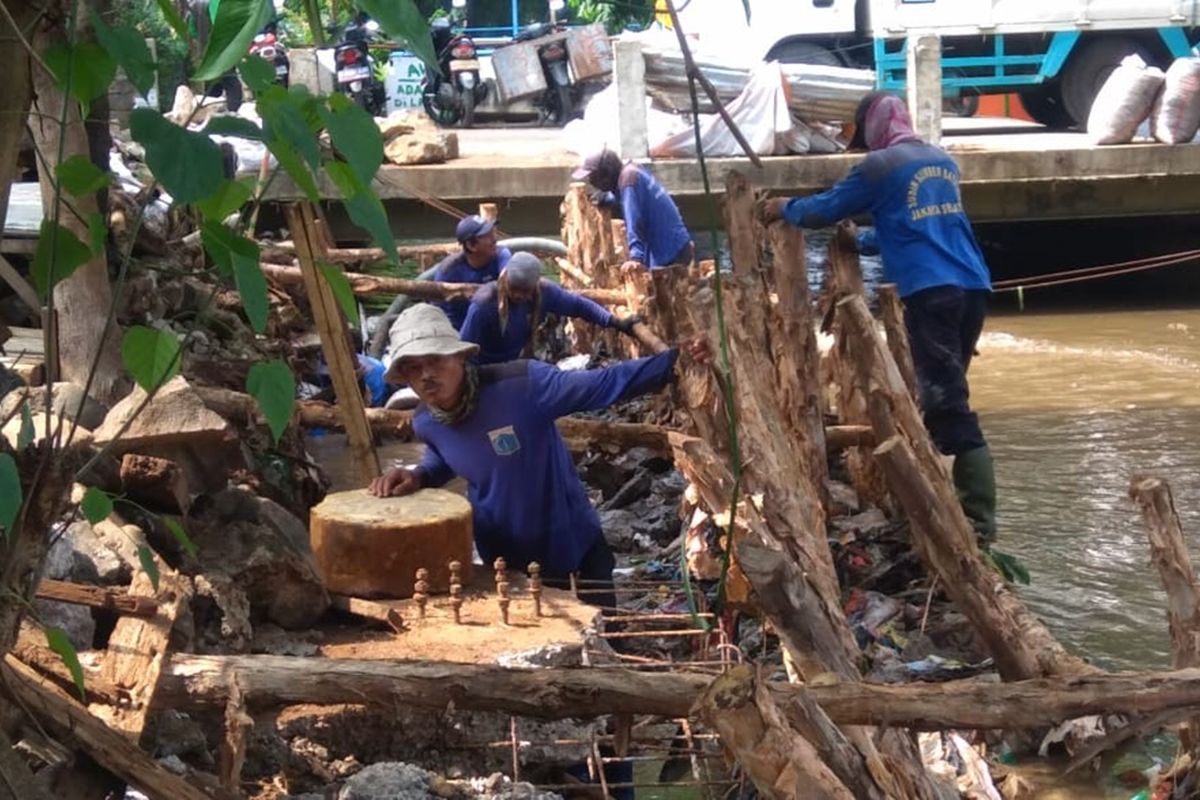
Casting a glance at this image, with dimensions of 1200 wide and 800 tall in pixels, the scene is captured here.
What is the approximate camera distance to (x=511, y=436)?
529cm

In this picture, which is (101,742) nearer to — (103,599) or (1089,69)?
(103,599)

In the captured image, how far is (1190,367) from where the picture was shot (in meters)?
12.6

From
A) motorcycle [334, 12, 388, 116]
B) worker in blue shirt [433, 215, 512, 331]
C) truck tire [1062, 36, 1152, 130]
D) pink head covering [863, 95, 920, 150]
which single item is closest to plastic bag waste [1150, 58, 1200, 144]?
truck tire [1062, 36, 1152, 130]

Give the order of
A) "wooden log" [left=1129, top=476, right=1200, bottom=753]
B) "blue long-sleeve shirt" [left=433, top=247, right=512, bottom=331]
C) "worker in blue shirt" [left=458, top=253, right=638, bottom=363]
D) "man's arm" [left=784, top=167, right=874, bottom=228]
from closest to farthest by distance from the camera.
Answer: "wooden log" [left=1129, top=476, right=1200, bottom=753] → "man's arm" [left=784, top=167, right=874, bottom=228] → "worker in blue shirt" [left=458, top=253, right=638, bottom=363] → "blue long-sleeve shirt" [left=433, top=247, right=512, bottom=331]

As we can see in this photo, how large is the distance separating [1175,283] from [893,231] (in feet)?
32.7

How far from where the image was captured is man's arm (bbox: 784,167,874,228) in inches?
274

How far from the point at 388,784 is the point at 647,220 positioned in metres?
6.63

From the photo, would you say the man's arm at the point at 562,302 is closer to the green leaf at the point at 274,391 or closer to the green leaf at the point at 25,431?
the green leaf at the point at 25,431

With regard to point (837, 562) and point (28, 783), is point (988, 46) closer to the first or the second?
point (837, 562)

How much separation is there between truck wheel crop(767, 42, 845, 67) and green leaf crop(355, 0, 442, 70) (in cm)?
1510

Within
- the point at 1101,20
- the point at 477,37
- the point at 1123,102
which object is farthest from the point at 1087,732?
the point at 477,37

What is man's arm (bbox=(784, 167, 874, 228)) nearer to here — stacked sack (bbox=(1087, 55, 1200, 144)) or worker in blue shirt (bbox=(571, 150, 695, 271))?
worker in blue shirt (bbox=(571, 150, 695, 271))

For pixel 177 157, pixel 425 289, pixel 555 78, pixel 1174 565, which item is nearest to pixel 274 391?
pixel 177 157

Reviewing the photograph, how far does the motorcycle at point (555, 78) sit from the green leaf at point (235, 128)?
20.1 metres
